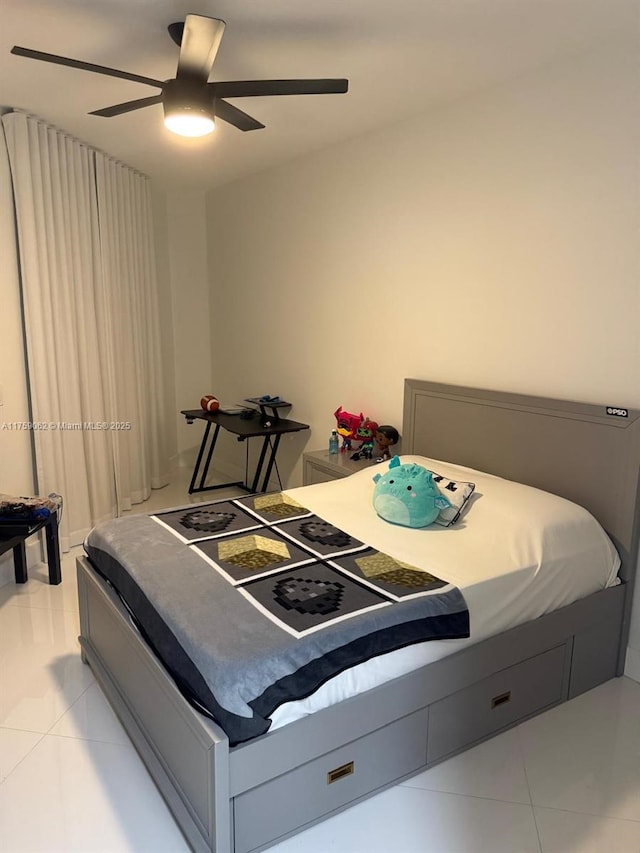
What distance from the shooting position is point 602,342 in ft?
8.20

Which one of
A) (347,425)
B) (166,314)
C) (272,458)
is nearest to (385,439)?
(347,425)

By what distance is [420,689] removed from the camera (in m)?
1.89

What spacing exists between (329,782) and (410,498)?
3.50ft

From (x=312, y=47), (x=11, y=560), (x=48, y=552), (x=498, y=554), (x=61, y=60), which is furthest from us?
(x=11, y=560)

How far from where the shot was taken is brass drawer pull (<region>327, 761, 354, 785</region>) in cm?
178

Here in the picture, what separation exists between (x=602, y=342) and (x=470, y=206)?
985mm

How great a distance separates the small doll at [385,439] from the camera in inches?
139

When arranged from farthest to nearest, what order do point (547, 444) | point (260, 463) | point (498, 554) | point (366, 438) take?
point (260, 463) < point (366, 438) < point (547, 444) < point (498, 554)

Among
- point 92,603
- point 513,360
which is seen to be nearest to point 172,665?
point 92,603

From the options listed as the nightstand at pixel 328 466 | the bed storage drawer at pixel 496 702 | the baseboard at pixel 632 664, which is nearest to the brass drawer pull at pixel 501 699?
the bed storage drawer at pixel 496 702

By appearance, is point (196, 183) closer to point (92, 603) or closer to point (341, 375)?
point (341, 375)

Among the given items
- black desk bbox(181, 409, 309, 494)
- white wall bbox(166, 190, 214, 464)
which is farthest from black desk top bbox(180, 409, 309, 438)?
white wall bbox(166, 190, 214, 464)

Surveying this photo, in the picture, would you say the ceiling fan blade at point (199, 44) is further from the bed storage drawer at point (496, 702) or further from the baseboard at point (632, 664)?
the baseboard at point (632, 664)

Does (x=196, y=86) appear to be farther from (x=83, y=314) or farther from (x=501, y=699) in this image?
(x=501, y=699)
